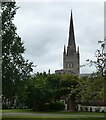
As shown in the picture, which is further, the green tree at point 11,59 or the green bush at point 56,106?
the green bush at point 56,106

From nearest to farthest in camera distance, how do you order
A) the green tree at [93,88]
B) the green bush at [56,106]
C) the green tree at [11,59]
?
the green tree at [93,88], the green tree at [11,59], the green bush at [56,106]

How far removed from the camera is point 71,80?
61312 millimetres

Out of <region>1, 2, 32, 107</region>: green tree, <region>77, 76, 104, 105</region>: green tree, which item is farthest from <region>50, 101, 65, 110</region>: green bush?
<region>77, 76, 104, 105</region>: green tree

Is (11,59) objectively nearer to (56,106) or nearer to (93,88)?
(93,88)

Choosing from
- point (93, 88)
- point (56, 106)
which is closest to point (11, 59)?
point (93, 88)

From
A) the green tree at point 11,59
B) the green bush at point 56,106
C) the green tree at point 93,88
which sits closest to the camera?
the green tree at point 93,88

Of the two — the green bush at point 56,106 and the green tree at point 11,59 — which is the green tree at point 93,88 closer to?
the green tree at point 11,59

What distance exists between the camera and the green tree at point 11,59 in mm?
33906

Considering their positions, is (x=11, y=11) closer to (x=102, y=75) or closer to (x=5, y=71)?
(x=5, y=71)

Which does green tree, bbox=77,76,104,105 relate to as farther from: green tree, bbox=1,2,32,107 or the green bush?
the green bush

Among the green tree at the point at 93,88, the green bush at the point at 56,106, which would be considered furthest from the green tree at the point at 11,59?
the green bush at the point at 56,106

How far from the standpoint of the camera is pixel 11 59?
34.9 m

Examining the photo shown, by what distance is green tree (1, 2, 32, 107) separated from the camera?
33906 millimetres

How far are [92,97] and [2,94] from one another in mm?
12417
